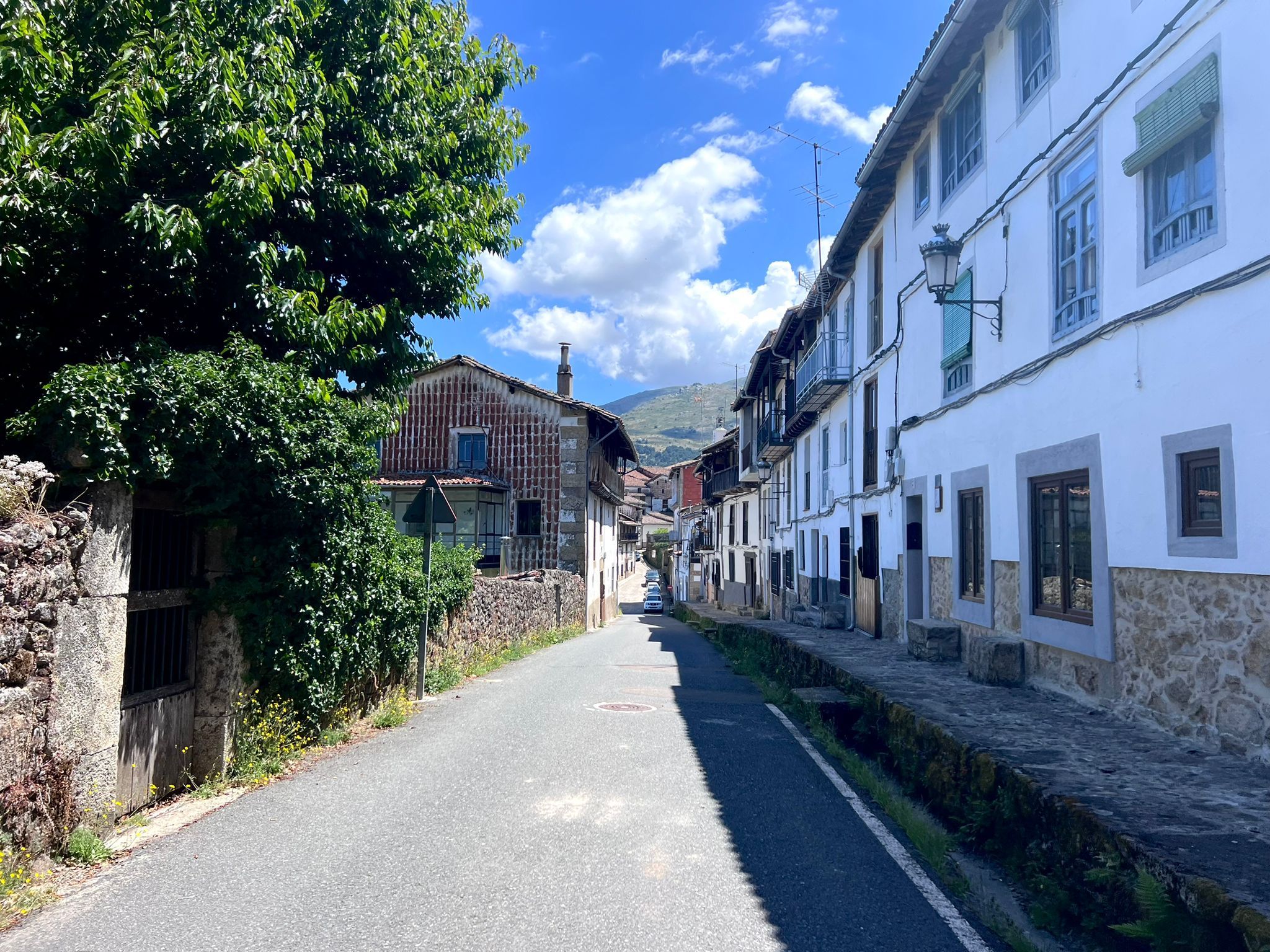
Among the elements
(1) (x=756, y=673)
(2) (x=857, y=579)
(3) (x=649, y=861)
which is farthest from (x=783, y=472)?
(3) (x=649, y=861)

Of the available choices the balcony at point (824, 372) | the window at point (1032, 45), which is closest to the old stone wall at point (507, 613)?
the balcony at point (824, 372)

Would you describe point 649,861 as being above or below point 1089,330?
below

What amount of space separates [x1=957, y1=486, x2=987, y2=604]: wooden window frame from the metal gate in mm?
9094

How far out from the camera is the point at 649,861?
5.11 m

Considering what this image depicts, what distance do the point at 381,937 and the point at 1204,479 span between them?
648 centimetres

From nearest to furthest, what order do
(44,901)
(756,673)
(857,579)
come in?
(44,901), (756,673), (857,579)

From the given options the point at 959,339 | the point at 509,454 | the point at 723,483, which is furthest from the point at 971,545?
the point at 723,483

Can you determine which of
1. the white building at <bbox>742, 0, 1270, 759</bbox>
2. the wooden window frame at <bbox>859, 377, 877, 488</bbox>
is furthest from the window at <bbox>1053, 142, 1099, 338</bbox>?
the wooden window frame at <bbox>859, 377, 877, 488</bbox>

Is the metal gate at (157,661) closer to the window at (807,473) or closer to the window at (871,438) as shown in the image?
the window at (871,438)

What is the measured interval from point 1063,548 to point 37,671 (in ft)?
28.9

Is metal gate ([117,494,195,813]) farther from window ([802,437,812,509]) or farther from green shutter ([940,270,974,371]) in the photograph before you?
window ([802,437,812,509])

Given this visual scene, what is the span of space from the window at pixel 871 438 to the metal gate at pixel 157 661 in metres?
13.1

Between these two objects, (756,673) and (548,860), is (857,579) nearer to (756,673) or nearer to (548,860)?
(756,673)

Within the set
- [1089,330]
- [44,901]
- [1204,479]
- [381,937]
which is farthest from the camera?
[1089,330]
